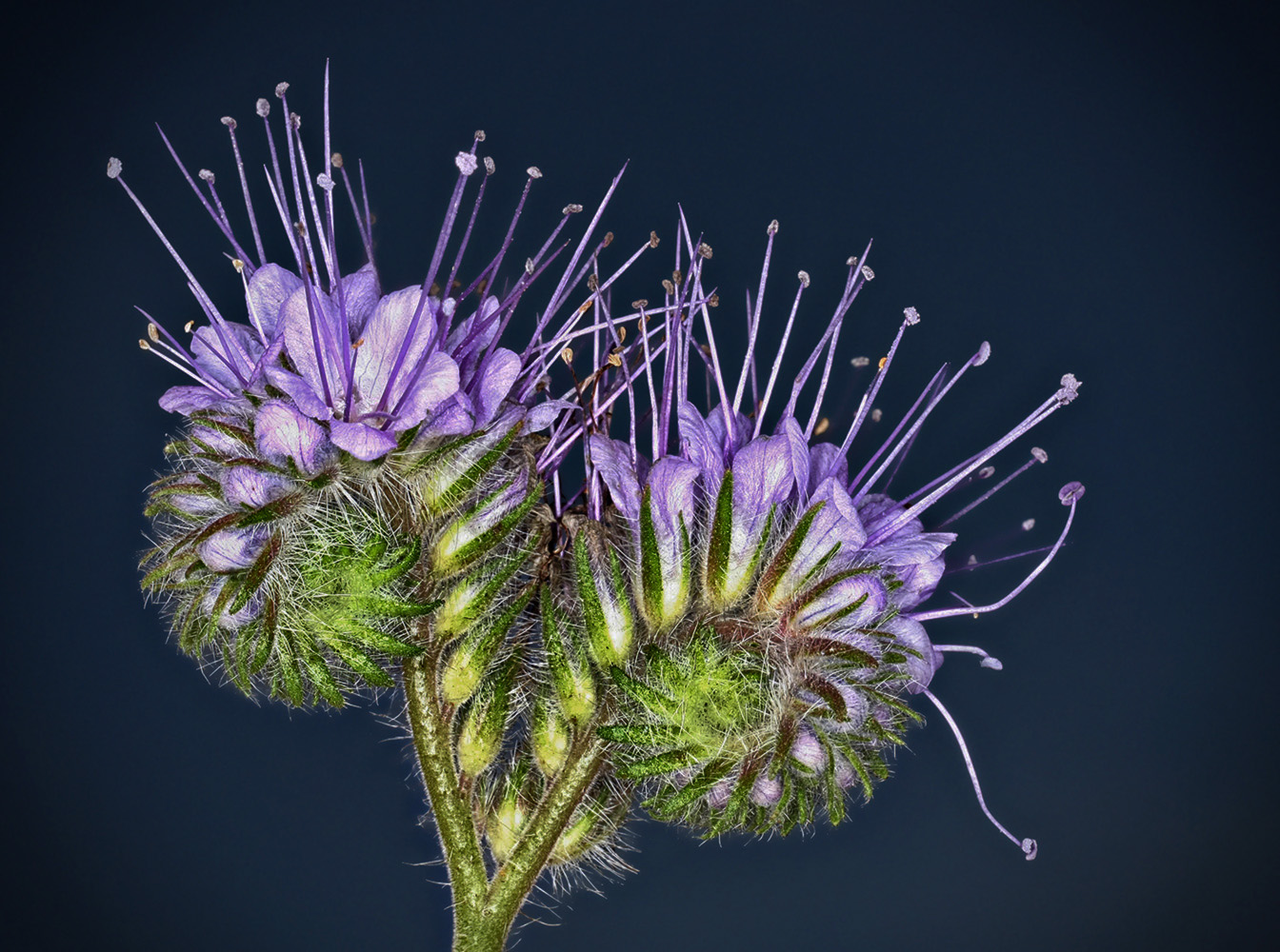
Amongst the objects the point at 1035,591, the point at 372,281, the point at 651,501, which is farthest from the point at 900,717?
the point at 1035,591

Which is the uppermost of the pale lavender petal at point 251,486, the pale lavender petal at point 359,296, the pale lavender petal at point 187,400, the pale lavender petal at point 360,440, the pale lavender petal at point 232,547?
the pale lavender petal at point 359,296

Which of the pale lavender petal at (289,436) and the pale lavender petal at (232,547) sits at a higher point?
the pale lavender petal at (289,436)

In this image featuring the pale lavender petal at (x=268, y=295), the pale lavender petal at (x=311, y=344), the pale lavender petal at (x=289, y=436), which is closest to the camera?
the pale lavender petal at (x=289, y=436)

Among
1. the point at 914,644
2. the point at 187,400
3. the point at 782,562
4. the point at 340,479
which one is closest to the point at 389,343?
the point at 340,479

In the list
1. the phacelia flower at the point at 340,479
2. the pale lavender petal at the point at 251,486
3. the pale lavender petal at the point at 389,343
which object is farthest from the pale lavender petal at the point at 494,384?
the pale lavender petal at the point at 251,486

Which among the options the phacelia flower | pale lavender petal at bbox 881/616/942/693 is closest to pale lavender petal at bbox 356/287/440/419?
the phacelia flower

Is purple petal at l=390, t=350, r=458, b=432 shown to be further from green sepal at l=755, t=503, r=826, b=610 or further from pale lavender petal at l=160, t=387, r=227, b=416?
green sepal at l=755, t=503, r=826, b=610

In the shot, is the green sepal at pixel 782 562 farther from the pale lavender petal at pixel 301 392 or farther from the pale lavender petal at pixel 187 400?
the pale lavender petal at pixel 187 400

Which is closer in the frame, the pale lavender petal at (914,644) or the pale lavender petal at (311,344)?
the pale lavender petal at (311,344)

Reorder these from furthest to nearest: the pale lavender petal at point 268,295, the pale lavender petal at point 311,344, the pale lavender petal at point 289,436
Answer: the pale lavender petal at point 268,295 < the pale lavender petal at point 311,344 < the pale lavender petal at point 289,436
